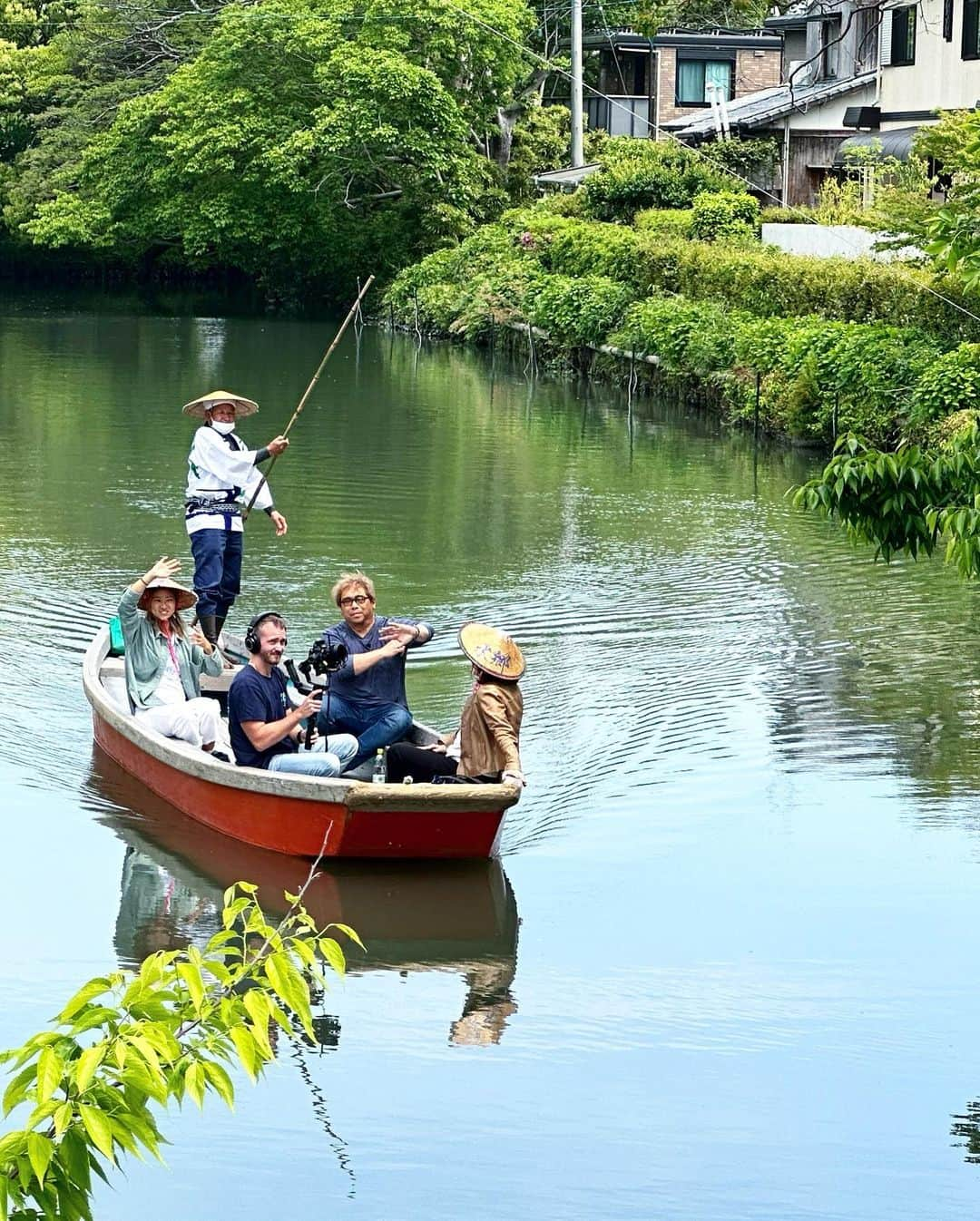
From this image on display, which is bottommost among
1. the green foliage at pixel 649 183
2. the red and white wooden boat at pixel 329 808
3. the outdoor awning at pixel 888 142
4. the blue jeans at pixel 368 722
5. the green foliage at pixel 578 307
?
the red and white wooden boat at pixel 329 808

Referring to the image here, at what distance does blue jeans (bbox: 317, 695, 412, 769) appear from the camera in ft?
34.9

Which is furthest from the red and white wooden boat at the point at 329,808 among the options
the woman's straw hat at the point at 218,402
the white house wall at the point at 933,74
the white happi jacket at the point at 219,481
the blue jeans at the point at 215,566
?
the white house wall at the point at 933,74

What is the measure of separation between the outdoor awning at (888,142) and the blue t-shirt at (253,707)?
1213 inches

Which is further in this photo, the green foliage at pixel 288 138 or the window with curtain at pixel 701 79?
the window with curtain at pixel 701 79

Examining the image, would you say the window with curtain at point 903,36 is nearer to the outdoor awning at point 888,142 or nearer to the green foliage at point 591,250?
the outdoor awning at point 888,142

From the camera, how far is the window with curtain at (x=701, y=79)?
54.8 meters

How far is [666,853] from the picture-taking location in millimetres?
10828

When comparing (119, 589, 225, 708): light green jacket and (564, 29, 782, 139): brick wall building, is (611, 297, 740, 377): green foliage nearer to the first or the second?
(119, 589, 225, 708): light green jacket

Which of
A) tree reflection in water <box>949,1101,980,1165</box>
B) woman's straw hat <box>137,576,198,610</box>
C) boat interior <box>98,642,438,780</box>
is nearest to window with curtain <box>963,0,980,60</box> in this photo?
boat interior <box>98,642,438,780</box>

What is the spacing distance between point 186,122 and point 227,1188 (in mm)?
49340

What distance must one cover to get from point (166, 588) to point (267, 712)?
3.88ft

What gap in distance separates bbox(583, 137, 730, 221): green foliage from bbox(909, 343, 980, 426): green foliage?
2251 cm

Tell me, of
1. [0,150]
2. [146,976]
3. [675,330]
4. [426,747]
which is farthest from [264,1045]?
[0,150]

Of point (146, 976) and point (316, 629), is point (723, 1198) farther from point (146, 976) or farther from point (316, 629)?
point (316, 629)
